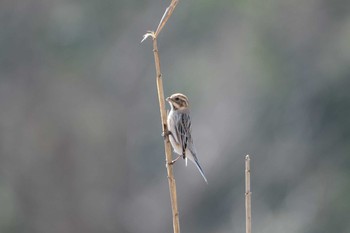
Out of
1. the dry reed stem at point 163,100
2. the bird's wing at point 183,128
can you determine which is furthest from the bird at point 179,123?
the dry reed stem at point 163,100

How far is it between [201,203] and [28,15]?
202 inches

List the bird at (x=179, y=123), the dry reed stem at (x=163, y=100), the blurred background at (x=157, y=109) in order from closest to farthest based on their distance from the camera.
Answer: the dry reed stem at (x=163, y=100) < the bird at (x=179, y=123) < the blurred background at (x=157, y=109)

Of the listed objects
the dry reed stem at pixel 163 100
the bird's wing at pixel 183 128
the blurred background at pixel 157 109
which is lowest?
the dry reed stem at pixel 163 100

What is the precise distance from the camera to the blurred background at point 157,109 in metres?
13.8

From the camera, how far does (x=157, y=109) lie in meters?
15.9

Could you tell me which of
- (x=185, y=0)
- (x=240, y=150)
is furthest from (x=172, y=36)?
(x=240, y=150)

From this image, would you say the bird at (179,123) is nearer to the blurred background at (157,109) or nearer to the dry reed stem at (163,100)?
the dry reed stem at (163,100)

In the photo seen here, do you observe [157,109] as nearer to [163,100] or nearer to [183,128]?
[183,128]

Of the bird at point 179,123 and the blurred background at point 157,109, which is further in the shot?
the blurred background at point 157,109

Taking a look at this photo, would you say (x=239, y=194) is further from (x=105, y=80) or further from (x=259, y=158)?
(x=105, y=80)

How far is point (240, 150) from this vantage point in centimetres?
1457

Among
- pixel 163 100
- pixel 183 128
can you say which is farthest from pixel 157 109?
pixel 163 100

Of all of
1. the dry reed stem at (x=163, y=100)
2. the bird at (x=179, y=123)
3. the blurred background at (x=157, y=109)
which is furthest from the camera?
the blurred background at (x=157, y=109)

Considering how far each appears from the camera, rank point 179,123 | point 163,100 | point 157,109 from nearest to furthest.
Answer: point 163,100, point 179,123, point 157,109
